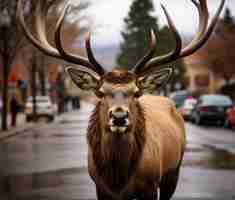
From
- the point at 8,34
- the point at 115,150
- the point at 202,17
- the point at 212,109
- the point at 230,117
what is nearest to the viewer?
the point at 115,150

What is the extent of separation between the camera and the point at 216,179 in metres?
13.7

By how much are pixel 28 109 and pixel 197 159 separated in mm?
29120

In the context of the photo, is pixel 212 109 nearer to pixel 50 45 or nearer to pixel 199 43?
pixel 50 45

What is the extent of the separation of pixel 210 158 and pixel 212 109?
19379 millimetres

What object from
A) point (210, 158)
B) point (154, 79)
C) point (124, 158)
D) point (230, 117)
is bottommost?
point (210, 158)

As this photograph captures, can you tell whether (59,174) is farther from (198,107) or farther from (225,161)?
(198,107)

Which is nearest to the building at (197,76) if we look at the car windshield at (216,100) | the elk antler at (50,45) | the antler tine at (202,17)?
the car windshield at (216,100)

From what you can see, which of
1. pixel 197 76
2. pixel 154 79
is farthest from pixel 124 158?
pixel 197 76

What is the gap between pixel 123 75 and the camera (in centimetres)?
755

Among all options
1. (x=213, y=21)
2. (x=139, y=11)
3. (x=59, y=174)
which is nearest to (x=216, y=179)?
(x=59, y=174)

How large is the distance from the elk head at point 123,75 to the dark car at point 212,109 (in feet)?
93.9

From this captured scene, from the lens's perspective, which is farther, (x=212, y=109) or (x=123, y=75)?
(x=212, y=109)

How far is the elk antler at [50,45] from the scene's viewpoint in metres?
7.97

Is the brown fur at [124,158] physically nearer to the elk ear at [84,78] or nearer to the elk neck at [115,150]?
the elk neck at [115,150]
